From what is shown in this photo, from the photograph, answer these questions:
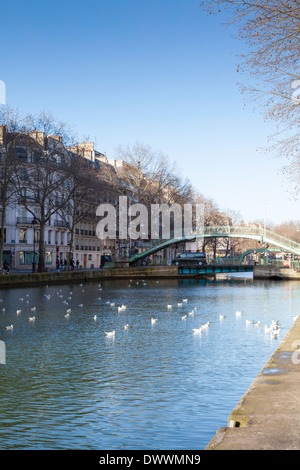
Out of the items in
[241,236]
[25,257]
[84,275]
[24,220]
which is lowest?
[84,275]

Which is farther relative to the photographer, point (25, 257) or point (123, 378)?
point (25, 257)

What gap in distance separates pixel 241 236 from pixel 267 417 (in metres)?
69.9

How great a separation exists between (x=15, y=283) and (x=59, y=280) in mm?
7583

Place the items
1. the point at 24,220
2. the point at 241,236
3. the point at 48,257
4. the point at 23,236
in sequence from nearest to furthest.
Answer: the point at 23,236
the point at 24,220
the point at 241,236
the point at 48,257

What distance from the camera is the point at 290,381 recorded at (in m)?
9.09

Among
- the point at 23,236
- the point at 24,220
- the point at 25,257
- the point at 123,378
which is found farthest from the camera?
the point at 24,220

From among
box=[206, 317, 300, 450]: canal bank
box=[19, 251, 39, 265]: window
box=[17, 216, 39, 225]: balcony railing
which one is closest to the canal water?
box=[206, 317, 300, 450]: canal bank

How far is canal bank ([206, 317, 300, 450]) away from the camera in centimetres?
597

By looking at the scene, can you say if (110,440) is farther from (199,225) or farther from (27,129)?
(199,225)

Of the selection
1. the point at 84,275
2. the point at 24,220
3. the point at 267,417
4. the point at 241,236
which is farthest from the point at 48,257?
the point at 267,417

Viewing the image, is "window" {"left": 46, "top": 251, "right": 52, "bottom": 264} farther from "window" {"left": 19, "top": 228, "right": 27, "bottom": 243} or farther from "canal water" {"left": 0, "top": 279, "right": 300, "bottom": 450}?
"canal water" {"left": 0, "top": 279, "right": 300, "bottom": 450}

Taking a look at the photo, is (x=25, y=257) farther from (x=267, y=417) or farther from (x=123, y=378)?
(x=267, y=417)

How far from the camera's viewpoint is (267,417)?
695cm

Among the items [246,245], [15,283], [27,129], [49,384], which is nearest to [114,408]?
[49,384]
